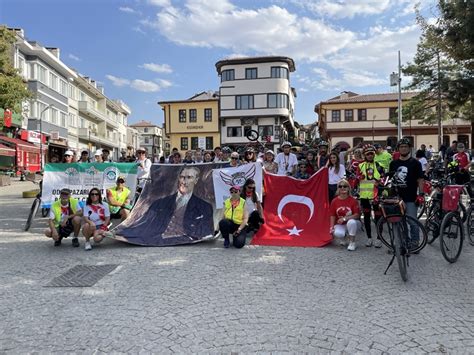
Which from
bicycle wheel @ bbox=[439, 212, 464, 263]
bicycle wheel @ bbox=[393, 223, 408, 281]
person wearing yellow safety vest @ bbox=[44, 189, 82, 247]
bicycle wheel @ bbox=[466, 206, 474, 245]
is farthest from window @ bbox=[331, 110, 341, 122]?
bicycle wheel @ bbox=[393, 223, 408, 281]

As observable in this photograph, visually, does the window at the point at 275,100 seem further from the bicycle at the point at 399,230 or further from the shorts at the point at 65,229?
the bicycle at the point at 399,230

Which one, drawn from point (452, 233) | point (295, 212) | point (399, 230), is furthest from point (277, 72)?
point (399, 230)

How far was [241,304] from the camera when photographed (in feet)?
14.6

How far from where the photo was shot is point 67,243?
7.78 m

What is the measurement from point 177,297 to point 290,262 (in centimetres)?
211

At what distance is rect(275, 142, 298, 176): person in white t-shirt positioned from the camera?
31.7 ft

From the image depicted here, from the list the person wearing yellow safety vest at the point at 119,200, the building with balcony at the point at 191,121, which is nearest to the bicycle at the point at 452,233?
the person wearing yellow safety vest at the point at 119,200

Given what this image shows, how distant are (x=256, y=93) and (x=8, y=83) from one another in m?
32.9

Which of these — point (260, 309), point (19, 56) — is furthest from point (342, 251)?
point (19, 56)

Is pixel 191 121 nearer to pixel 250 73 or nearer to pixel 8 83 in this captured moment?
pixel 250 73

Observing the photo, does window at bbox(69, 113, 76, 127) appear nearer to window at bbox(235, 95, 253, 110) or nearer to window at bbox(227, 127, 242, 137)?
window at bbox(227, 127, 242, 137)

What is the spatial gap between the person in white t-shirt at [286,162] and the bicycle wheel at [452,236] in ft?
13.2

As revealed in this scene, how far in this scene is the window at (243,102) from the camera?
48.1 meters

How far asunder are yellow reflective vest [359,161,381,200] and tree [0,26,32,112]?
16.7m
